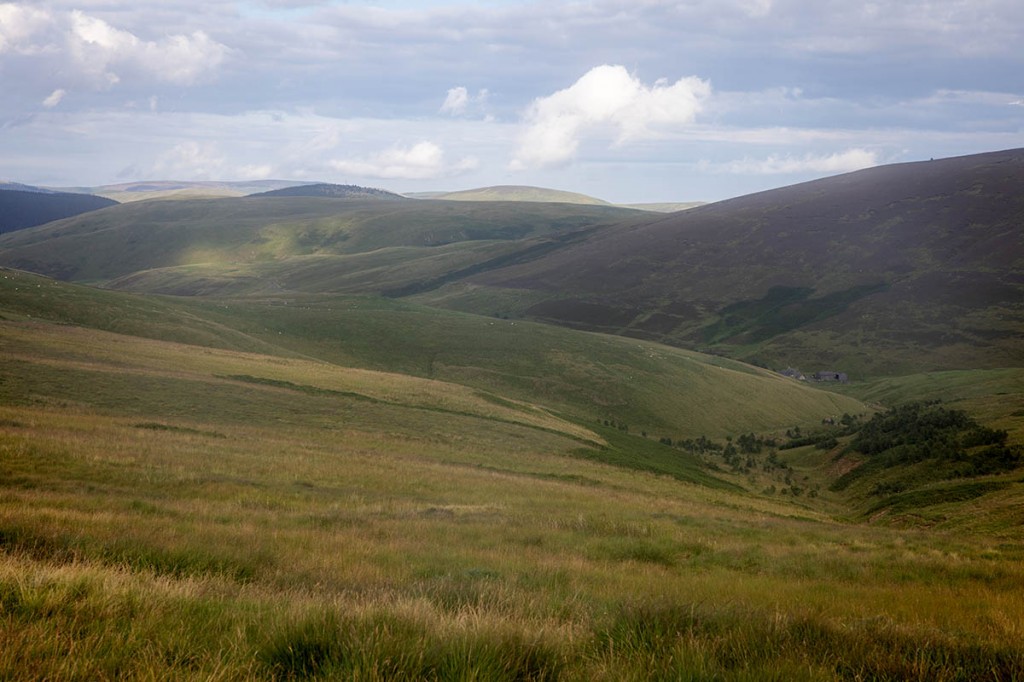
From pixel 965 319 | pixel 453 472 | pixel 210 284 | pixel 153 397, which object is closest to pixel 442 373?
pixel 153 397

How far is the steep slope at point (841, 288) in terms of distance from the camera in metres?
133

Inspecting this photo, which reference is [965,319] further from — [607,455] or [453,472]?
[453,472]

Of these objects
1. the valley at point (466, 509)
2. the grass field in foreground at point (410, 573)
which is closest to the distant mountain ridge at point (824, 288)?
the valley at point (466, 509)

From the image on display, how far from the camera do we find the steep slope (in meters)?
133

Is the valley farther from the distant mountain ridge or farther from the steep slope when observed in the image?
the distant mountain ridge

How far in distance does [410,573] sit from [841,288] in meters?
171

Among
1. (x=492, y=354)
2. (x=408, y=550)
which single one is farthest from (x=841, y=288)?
(x=408, y=550)

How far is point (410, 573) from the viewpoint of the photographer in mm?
10078

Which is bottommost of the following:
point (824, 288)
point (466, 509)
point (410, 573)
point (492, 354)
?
point (492, 354)

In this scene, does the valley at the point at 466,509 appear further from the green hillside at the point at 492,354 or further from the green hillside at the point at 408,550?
the green hillside at the point at 492,354

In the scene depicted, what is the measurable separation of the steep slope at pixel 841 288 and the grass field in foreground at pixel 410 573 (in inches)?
4667

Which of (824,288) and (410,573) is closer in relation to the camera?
(410,573)

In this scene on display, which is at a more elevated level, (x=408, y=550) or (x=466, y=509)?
(x=408, y=550)

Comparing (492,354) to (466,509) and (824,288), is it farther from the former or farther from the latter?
(824,288)
